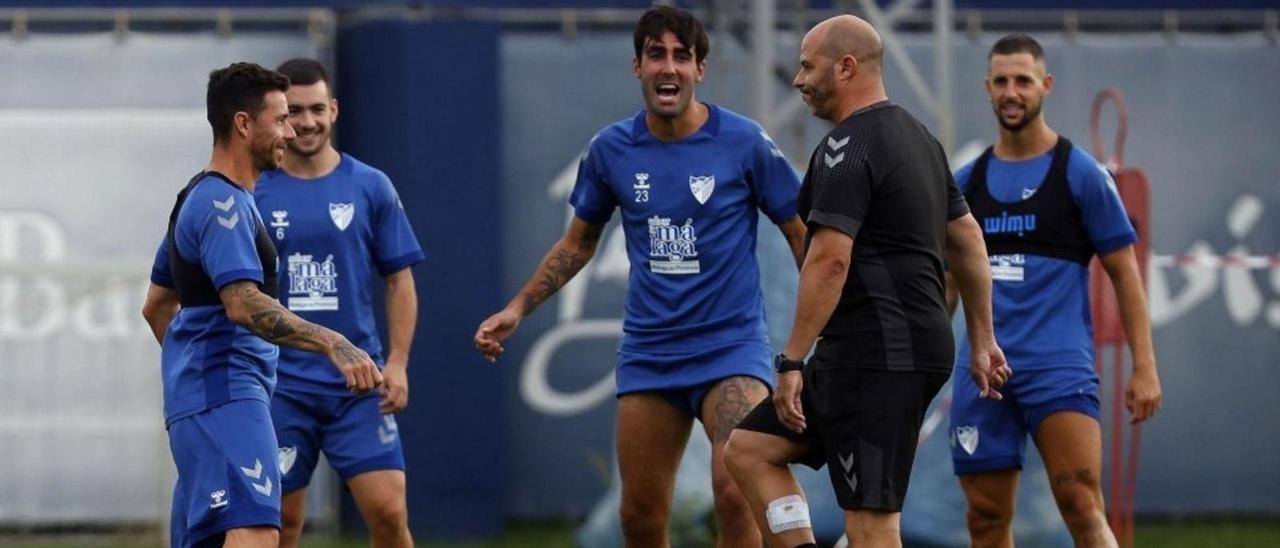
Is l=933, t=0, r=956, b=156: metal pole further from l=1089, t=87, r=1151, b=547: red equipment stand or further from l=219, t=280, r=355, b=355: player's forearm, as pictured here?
l=219, t=280, r=355, b=355: player's forearm

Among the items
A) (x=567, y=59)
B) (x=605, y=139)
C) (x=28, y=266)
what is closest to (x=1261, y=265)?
(x=567, y=59)

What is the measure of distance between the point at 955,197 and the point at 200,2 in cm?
666

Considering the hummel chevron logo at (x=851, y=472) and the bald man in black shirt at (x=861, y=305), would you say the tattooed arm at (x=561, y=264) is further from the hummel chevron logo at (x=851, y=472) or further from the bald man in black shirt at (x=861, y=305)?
the hummel chevron logo at (x=851, y=472)

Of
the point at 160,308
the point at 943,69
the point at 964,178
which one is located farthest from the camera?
the point at 943,69

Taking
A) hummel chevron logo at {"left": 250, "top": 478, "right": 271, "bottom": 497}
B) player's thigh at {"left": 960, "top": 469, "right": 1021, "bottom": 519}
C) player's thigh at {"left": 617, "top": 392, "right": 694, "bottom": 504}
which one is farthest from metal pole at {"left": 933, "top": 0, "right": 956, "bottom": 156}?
hummel chevron logo at {"left": 250, "top": 478, "right": 271, "bottom": 497}

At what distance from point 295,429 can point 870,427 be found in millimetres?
2522

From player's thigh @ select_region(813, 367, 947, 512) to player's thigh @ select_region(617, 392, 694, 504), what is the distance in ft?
3.94

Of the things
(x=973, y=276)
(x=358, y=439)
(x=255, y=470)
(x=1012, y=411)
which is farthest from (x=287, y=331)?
(x=1012, y=411)

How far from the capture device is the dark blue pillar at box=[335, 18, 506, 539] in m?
12.4

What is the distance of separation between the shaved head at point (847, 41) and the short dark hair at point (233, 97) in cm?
174

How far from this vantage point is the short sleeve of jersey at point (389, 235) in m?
8.72

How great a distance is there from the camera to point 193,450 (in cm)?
694

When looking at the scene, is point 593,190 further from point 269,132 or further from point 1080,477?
point 1080,477

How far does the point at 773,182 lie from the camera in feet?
26.8
